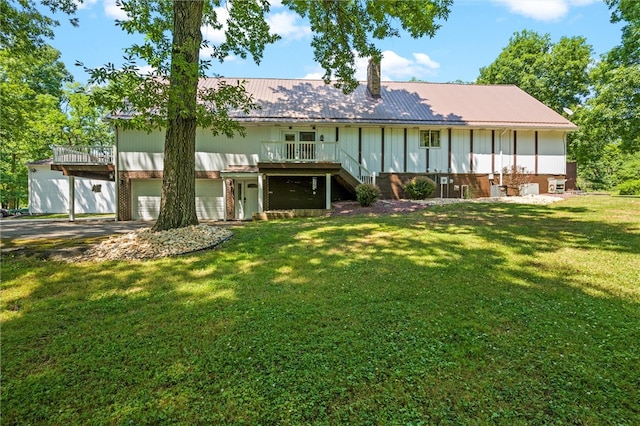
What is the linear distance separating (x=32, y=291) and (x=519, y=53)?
124 ft

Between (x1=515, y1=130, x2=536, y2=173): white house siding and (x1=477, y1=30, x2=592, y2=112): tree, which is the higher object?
(x1=477, y1=30, x2=592, y2=112): tree

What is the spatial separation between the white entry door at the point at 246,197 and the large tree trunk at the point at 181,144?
818 cm

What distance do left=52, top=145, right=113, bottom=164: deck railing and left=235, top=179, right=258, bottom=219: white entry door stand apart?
6.45 meters

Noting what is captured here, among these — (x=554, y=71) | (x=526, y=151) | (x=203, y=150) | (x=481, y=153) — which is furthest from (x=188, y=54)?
(x=554, y=71)

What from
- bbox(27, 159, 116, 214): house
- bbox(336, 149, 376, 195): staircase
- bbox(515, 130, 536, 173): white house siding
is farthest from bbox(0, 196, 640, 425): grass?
bbox(27, 159, 116, 214): house

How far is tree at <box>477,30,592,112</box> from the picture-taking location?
26359 millimetres

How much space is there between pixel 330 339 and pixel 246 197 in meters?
13.9

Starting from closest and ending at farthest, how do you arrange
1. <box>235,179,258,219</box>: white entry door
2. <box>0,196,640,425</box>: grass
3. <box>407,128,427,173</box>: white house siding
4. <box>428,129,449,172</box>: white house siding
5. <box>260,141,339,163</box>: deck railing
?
<box>0,196,640,425</box>: grass → <box>260,141,339,163</box>: deck railing → <box>235,179,258,219</box>: white entry door → <box>407,128,427,173</box>: white house siding → <box>428,129,449,172</box>: white house siding

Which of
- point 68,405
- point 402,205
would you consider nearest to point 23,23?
point 68,405

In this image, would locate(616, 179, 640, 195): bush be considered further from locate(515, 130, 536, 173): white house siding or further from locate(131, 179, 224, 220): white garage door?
locate(131, 179, 224, 220): white garage door

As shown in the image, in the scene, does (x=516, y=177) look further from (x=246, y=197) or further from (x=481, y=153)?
(x=246, y=197)

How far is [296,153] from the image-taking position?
47.4ft

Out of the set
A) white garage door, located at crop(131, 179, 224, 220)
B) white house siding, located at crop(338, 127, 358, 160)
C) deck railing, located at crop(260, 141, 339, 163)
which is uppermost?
white house siding, located at crop(338, 127, 358, 160)

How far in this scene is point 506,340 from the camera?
3.05m
